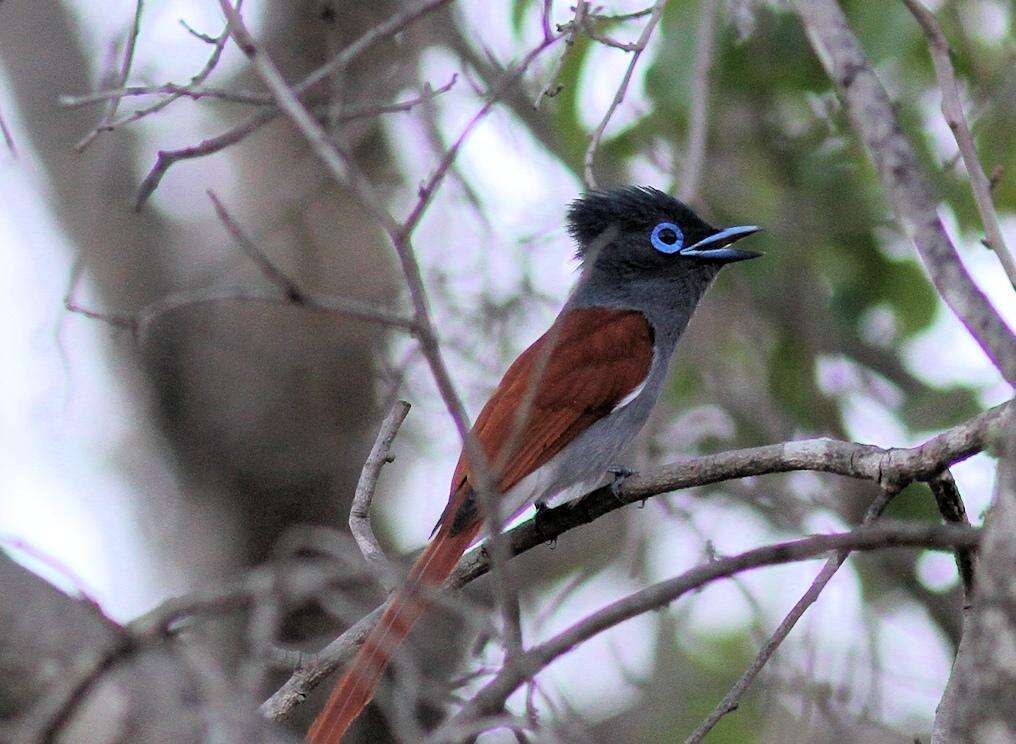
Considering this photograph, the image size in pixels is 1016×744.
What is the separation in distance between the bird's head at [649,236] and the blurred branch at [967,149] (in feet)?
8.00

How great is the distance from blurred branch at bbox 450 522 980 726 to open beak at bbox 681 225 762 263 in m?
3.20

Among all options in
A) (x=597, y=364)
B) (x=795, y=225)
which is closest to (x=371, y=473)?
(x=597, y=364)

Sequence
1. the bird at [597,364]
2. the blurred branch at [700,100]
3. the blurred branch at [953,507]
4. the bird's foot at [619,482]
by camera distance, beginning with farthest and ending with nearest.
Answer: the blurred branch at [700,100]
the bird at [597,364]
the bird's foot at [619,482]
the blurred branch at [953,507]

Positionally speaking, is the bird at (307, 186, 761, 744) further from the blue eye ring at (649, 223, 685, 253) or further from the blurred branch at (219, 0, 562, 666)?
the blurred branch at (219, 0, 562, 666)

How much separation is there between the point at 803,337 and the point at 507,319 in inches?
53.7

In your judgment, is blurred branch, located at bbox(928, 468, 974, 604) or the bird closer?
blurred branch, located at bbox(928, 468, 974, 604)

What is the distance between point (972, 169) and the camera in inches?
89.3

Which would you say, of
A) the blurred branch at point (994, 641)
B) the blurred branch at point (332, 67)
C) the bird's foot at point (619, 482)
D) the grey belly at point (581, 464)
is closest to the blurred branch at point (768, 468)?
the bird's foot at point (619, 482)

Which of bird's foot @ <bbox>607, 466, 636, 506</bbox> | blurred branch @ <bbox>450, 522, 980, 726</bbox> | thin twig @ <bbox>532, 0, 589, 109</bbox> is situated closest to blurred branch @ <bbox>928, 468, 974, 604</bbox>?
blurred branch @ <bbox>450, 522, 980, 726</bbox>

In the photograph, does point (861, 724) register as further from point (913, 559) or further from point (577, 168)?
point (577, 168)

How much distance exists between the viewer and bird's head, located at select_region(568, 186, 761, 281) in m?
5.10

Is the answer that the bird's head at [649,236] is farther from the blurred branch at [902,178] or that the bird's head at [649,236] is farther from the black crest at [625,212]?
the blurred branch at [902,178]

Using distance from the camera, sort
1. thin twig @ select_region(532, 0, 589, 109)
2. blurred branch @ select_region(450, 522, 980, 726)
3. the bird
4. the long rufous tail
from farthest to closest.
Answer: the bird → thin twig @ select_region(532, 0, 589, 109) → the long rufous tail → blurred branch @ select_region(450, 522, 980, 726)

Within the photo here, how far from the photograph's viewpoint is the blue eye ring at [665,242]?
16.9ft
